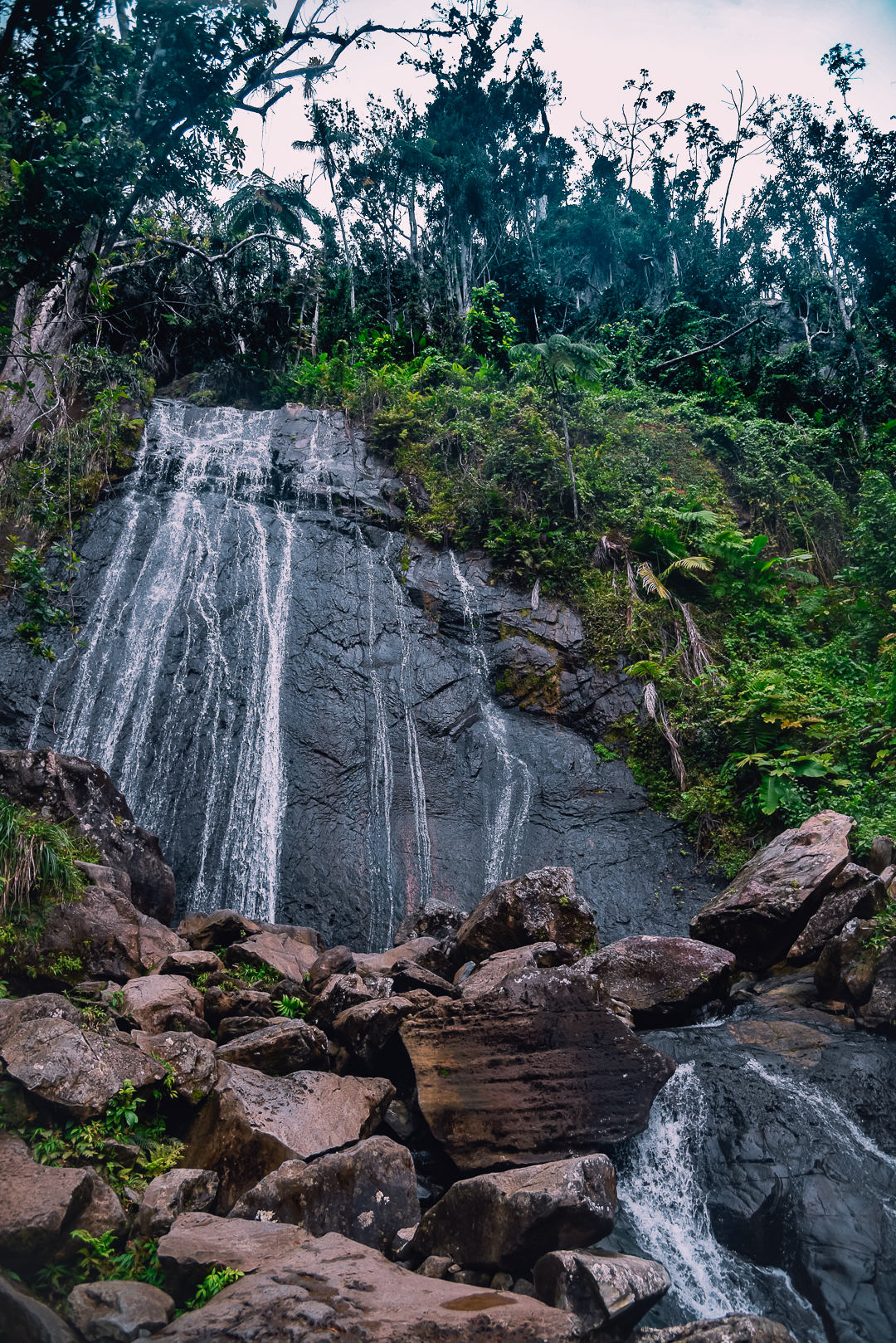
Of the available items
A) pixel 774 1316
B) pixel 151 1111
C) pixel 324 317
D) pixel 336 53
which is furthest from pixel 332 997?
→ pixel 324 317

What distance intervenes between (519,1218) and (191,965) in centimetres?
360

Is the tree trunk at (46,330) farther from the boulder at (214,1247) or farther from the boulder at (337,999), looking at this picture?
the boulder at (214,1247)

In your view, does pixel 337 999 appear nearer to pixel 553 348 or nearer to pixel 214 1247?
pixel 214 1247

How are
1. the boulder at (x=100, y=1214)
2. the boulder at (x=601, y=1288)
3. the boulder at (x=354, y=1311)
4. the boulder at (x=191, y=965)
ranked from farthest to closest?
the boulder at (x=191, y=965)
the boulder at (x=100, y=1214)
the boulder at (x=601, y=1288)
the boulder at (x=354, y=1311)

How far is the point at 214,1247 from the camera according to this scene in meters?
3.61

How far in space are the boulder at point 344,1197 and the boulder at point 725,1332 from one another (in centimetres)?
162

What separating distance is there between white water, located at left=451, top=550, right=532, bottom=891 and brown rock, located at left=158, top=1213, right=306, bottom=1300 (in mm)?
6978

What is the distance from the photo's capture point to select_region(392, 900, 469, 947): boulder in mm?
8852

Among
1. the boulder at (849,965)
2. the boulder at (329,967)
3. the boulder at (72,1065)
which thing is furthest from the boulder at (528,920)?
the boulder at (72,1065)

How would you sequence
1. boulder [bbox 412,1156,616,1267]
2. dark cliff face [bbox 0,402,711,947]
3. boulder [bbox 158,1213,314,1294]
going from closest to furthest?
boulder [bbox 158,1213,314,1294]
boulder [bbox 412,1156,616,1267]
dark cliff face [bbox 0,402,711,947]

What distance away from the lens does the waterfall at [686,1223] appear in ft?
13.5

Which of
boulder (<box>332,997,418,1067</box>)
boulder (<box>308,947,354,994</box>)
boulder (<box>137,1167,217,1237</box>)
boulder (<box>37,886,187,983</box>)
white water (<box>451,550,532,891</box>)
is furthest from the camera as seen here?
white water (<box>451,550,532,891</box>)

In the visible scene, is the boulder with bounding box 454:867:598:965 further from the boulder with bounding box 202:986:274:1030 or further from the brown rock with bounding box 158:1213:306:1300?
the brown rock with bounding box 158:1213:306:1300

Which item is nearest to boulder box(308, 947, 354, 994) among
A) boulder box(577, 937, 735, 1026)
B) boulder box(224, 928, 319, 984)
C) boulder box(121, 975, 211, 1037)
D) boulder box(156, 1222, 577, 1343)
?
boulder box(224, 928, 319, 984)
